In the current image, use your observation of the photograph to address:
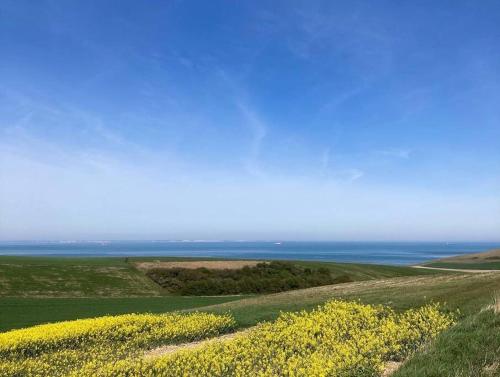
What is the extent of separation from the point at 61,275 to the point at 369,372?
48669 millimetres

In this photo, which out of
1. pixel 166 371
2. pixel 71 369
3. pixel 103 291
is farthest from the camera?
pixel 103 291

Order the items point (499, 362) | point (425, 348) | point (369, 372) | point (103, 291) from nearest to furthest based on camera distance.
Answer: point (499, 362) → point (369, 372) → point (425, 348) → point (103, 291)

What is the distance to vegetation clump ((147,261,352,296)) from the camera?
5081 centimetres

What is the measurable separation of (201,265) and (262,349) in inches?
1893

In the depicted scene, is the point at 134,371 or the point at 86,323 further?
the point at 86,323

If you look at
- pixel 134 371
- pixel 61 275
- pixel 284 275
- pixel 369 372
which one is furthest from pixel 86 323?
pixel 284 275

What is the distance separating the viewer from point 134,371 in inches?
477

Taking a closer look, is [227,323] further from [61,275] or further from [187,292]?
[61,275]

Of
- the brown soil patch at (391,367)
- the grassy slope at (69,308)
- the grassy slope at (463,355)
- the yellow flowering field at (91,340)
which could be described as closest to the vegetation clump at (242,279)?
the grassy slope at (69,308)

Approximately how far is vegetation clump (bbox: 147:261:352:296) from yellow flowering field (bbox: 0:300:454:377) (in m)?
33.0

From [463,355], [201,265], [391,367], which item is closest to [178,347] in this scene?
[391,367]

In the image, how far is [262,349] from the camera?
1313 centimetres

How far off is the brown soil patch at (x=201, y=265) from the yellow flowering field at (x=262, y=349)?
41.6 meters

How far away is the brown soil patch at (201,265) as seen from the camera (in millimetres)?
59350
